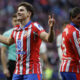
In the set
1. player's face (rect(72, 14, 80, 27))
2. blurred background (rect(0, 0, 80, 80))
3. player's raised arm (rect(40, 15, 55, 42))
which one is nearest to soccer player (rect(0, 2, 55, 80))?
player's raised arm (rect(40, 15, 55, 42))

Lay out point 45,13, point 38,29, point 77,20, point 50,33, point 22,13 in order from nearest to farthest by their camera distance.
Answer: point 50,33 → point 38,29 → point 22,13 → point 77,20 → point 45,13

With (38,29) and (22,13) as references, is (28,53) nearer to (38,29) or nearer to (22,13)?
(38,29)

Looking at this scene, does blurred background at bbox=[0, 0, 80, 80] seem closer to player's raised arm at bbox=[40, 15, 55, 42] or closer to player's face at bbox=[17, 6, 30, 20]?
player's face at bbox=[17, 6, 30, 20]

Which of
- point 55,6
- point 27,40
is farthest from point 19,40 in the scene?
point 55,6

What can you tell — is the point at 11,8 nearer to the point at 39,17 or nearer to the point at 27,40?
the point at 39,17

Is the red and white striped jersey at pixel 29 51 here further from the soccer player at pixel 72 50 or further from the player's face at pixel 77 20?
the player's face at pixel 77 20

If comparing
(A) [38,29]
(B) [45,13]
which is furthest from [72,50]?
(B) [45,13]

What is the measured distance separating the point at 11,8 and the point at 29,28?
12233 mm

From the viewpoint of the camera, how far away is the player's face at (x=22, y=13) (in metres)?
4.77

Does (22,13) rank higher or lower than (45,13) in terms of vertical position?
lower

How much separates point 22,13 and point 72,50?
3.61ft

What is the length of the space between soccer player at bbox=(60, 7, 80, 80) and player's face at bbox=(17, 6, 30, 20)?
0.80 meters

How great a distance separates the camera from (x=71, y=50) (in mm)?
4898

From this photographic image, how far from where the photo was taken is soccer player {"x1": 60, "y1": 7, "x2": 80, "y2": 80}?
480cm
